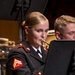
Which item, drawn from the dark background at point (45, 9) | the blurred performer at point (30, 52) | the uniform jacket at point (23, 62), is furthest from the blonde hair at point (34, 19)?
the dark background at point (45, 9)

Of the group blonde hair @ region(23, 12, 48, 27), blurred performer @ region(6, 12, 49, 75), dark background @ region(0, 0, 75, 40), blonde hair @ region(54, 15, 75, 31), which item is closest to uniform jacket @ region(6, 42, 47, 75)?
blurred performer @ region(6, 12, 49, 75)

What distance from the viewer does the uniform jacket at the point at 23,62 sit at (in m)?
1.44

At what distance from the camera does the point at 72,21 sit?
164cm

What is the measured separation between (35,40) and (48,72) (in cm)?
35

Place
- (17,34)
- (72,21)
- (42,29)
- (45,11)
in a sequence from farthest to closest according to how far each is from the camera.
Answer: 1. (45,11)
2. (17,34)
3. (72,21)
4. (42,29)

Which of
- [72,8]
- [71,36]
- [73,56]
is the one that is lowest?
[72,8]

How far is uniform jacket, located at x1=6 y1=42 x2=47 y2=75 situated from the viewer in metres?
1.44

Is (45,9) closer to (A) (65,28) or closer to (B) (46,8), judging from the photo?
(B) (46,8)

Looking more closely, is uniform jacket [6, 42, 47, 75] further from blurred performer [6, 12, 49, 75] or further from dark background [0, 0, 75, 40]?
dark background [0, 0, 75, 40]

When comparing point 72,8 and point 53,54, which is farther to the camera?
point 72,8

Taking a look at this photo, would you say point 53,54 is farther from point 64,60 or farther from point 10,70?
point 10,70

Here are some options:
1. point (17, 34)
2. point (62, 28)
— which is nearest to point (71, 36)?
point (62, 28)

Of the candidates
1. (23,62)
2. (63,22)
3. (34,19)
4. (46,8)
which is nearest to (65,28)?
(63,22)

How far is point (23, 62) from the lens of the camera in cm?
146
